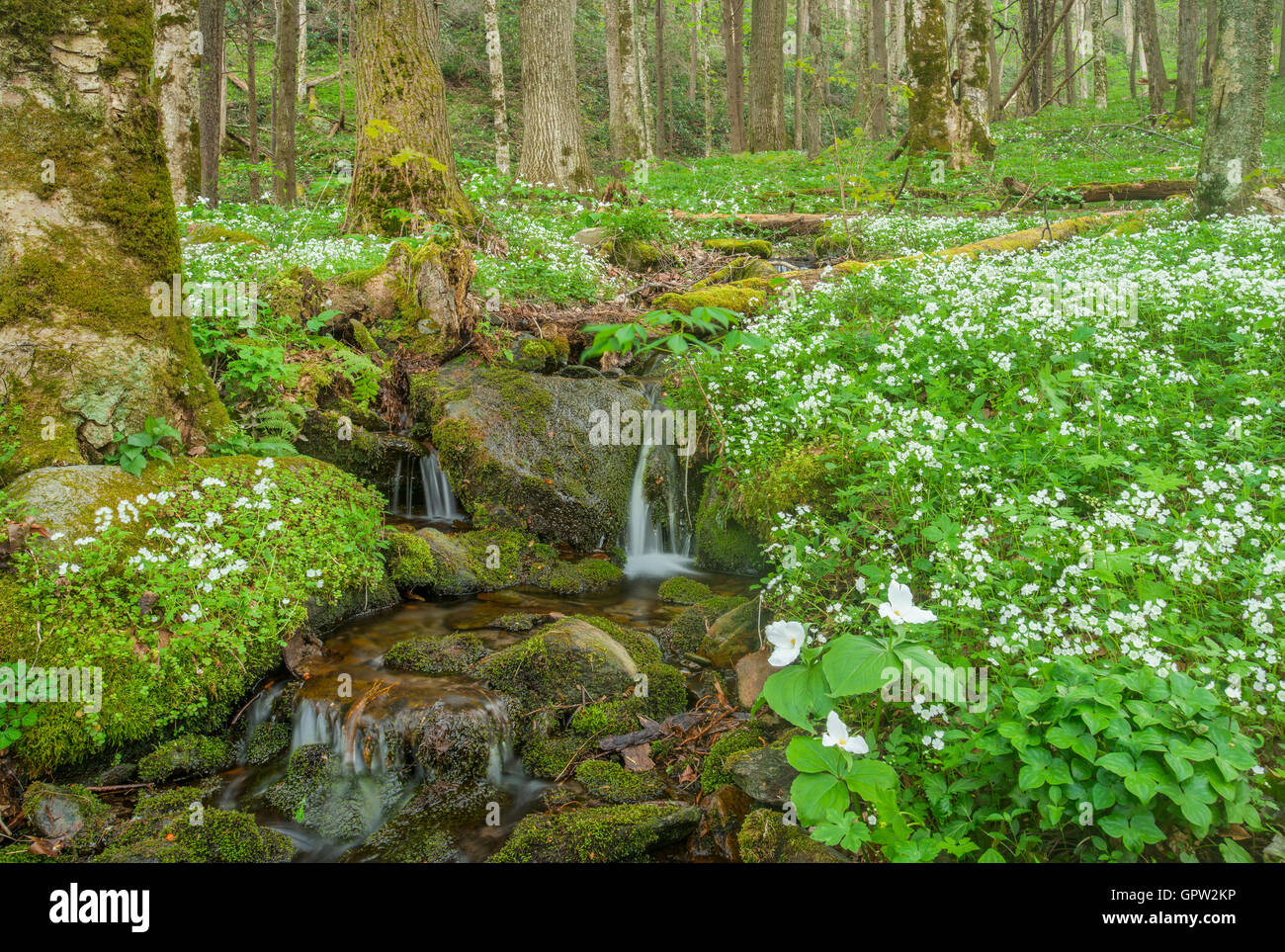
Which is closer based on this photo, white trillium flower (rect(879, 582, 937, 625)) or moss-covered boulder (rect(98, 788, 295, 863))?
white trillium flower (rect(879, 582, 937, 625))

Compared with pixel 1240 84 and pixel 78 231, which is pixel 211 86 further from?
pixel 1240 84

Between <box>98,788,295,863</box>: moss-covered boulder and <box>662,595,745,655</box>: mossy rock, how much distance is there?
8.67ft

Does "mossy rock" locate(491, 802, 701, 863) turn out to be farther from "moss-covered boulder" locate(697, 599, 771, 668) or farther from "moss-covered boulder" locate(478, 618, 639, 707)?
"moss-covered boulder" locate(697, 599, 771, 668)

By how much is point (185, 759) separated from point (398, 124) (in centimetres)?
884

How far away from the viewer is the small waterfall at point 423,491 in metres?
7.02

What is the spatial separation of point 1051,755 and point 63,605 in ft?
15.3

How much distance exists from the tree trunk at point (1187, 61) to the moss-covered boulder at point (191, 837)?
26897 mm

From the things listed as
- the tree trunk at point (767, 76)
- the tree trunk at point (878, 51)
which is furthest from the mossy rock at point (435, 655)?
the tree trunk at point (878, 51)

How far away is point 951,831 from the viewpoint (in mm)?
2674

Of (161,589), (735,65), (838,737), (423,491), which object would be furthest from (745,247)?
(735,65)

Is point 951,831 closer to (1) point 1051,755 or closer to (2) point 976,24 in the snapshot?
(1) point 1051,755

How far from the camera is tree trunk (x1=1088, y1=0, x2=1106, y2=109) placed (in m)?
23.5

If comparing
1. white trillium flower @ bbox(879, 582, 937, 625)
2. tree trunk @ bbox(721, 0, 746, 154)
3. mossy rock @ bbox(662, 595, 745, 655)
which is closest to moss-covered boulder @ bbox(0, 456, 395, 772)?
mossy rock @ bbox(662, 595, 745, 655)
